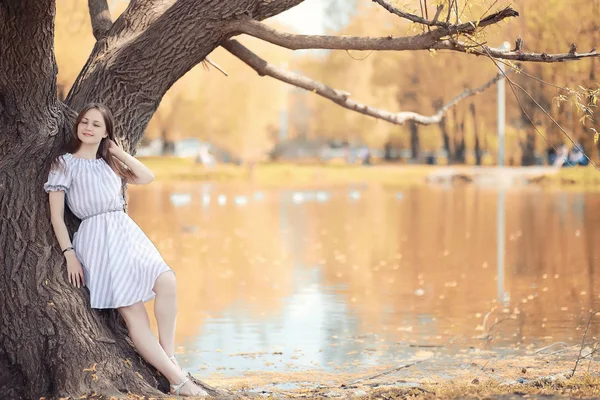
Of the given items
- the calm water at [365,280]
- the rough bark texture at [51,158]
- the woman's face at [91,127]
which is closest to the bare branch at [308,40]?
the rough bark texture at [51,158]

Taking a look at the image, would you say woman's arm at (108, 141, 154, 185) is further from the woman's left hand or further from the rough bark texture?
the rough bark texture

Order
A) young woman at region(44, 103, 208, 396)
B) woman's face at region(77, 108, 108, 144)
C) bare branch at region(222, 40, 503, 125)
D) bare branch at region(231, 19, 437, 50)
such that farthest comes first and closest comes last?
bare branch at region(222, 40, 503, 125) → bare branch at region(231, 19, 437, 50) → woman's face at region(77, 108, 108, 144) → young woman at region(44, 103, 208, 396)

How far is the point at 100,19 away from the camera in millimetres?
7117

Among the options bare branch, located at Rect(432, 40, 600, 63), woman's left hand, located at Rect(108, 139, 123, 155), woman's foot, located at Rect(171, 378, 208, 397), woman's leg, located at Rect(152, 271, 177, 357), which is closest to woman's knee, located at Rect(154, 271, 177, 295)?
woman's leg, located at Rect(152, 271, 177, 357)

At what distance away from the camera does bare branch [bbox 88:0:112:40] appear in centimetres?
709

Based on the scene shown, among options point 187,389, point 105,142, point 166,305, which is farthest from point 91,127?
point 187,389

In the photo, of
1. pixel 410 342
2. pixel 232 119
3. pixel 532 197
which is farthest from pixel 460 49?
pixel 232 119

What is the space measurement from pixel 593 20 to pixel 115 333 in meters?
30.5

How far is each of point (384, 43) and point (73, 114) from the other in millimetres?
2000

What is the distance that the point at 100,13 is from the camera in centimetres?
715

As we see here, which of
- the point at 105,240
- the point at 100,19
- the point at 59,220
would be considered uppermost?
the point at 100,19

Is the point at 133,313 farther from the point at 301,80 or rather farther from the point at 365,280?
the point at 365,280

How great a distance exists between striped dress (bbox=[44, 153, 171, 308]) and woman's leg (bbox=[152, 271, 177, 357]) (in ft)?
0.13

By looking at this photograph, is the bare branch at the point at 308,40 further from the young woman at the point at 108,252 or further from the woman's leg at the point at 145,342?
the woman's leg at the point at 145,342
